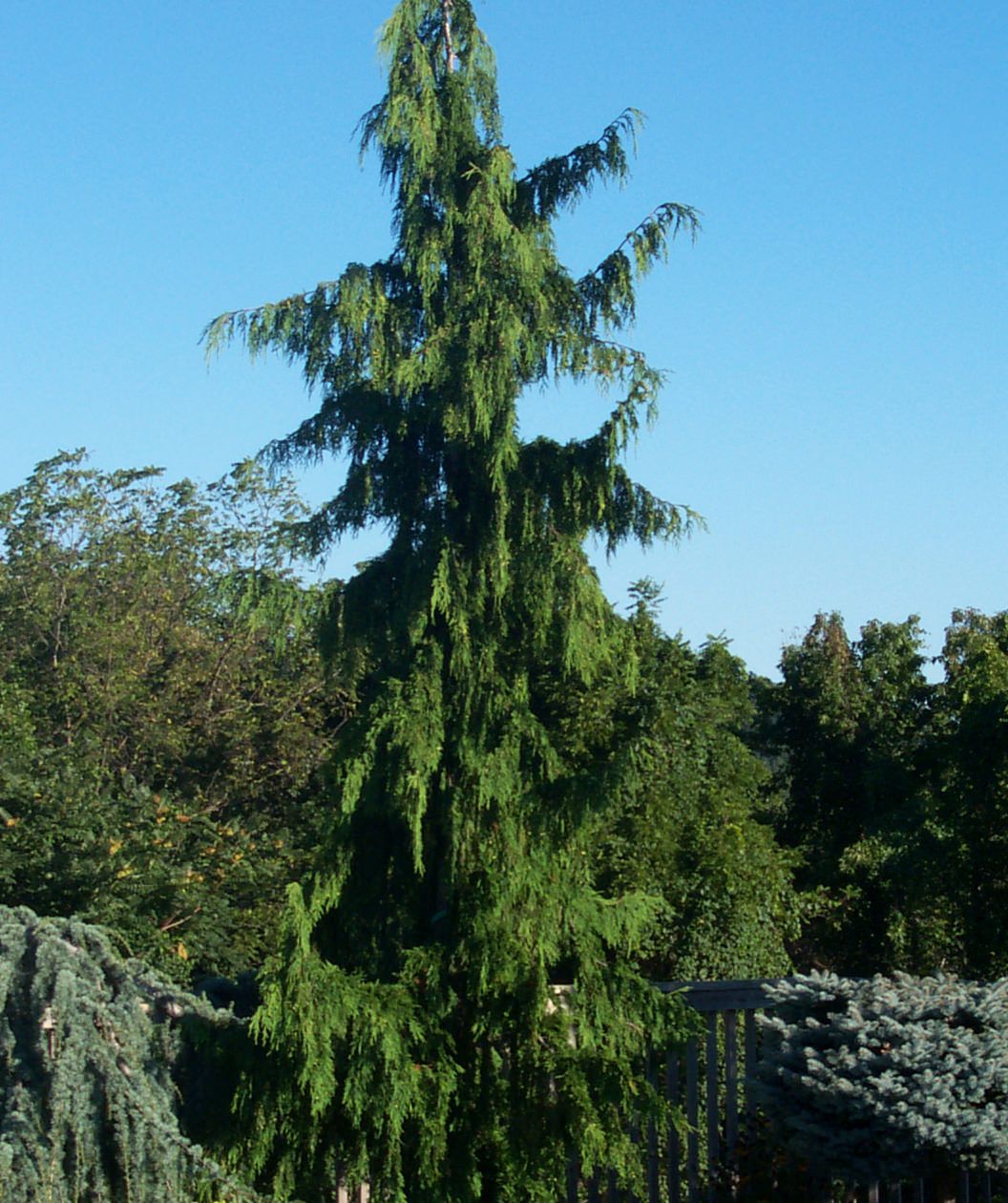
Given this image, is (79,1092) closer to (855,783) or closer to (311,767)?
(311,767)

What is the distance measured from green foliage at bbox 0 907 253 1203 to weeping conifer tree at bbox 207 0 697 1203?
43 cm

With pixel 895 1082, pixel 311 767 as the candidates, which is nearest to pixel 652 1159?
pixel 895 1082

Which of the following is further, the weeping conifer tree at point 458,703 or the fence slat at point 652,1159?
the fence slat at point 652,1159

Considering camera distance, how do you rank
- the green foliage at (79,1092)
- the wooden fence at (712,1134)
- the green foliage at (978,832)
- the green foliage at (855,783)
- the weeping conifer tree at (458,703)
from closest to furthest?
the green foliage at (79,1092), the weeping conifer tree at (458,703), the wooden fence at (712,1134), the green foliage at (978,832), the green foliage at (855,783)

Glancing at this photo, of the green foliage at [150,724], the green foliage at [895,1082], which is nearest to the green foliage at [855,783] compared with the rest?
the green foliage at [150,724]

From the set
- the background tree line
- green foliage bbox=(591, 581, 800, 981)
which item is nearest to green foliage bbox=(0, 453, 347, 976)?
the background tree line

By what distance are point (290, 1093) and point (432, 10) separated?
4733 millimetres

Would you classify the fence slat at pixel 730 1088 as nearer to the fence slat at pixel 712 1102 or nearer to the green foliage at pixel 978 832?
the fence slat at pixel 712 1102

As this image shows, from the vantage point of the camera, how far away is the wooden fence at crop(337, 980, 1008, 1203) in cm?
587

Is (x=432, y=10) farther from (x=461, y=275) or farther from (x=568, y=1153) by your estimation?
(x=568, y=1153)

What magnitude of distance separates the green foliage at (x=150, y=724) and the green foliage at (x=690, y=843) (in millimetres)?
2953

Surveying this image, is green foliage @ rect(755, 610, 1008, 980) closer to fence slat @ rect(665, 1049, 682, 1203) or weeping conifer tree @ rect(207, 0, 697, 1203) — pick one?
fence slat @ rect(665, 1049, 682, 1203)

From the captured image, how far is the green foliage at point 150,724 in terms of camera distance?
338 inches


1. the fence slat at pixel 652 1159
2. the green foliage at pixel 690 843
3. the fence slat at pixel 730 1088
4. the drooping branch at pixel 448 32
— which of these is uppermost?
the drooping branch at pixel 448 32
